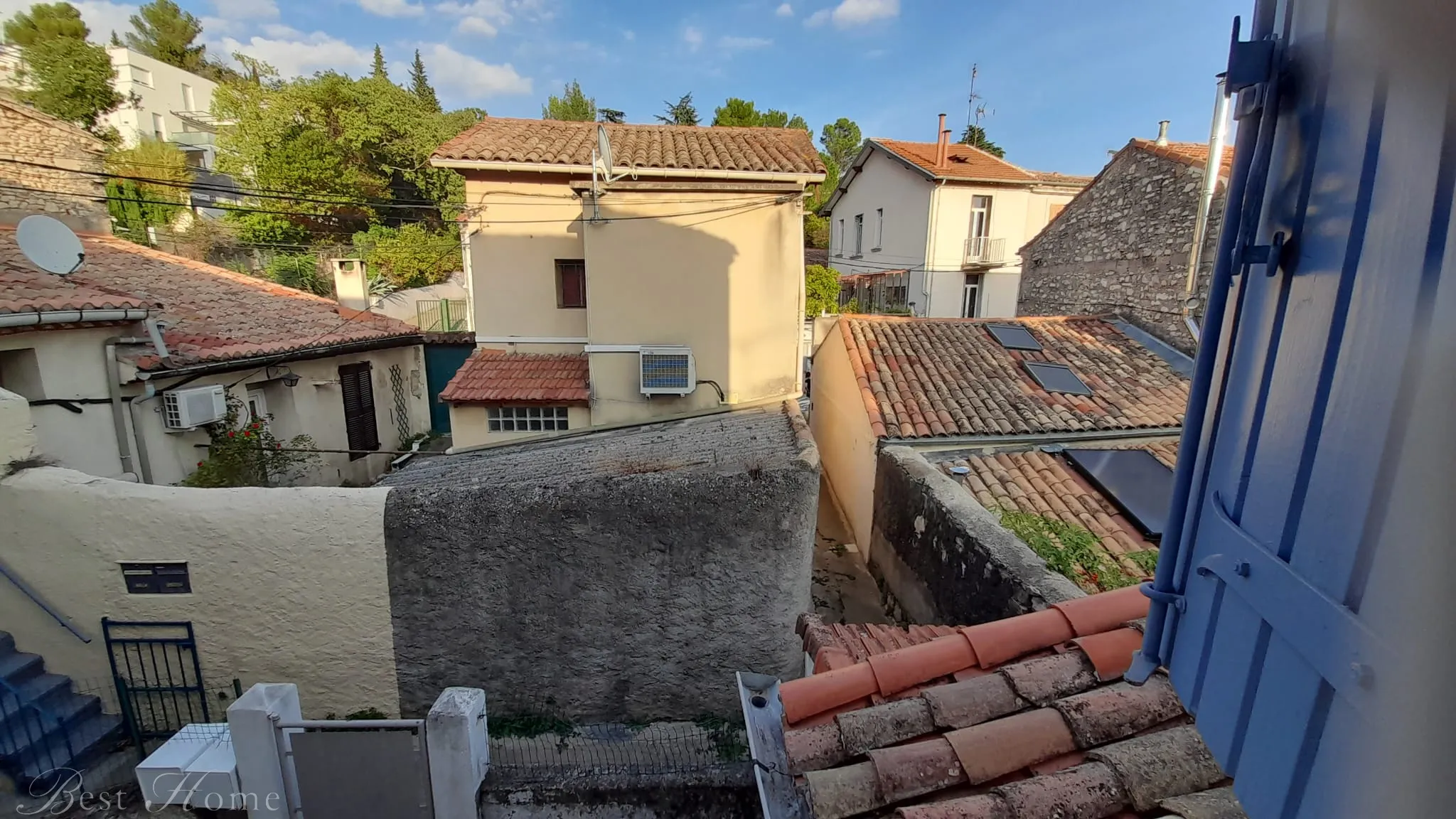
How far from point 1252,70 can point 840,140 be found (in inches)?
1673

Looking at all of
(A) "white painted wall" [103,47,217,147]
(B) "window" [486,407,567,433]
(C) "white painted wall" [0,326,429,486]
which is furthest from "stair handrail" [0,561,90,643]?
(A) "white painted wall" [103,47,217,147]

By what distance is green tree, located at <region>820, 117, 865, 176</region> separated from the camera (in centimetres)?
3872

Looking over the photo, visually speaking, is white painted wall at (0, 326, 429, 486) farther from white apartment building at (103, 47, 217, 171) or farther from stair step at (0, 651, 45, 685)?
white apartment building at (103, 47, 217, 171)

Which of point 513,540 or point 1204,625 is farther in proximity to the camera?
point 513,540

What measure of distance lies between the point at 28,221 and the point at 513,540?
23.0 ft

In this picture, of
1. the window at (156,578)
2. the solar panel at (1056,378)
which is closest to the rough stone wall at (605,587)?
the window at (156,578)

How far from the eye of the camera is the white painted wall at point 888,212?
21078 mm

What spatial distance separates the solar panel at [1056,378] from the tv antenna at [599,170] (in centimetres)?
703

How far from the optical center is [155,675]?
15.0 ft

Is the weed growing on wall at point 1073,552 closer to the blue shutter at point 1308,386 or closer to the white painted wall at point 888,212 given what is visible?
the blue shutter at point 1308,386

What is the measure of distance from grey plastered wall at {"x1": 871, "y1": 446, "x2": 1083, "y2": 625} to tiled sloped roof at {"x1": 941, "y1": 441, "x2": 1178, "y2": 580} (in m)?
0.49

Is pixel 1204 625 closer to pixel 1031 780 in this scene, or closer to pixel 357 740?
pixel 1031 780

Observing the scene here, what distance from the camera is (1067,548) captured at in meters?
4.93

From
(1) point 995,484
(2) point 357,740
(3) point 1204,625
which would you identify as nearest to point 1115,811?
(3) point 1204,625
